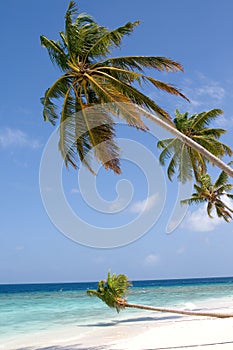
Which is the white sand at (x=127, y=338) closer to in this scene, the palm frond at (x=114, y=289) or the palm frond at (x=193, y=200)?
the palm frond at (x=114, y=289)

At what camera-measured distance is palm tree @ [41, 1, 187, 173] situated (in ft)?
34.3

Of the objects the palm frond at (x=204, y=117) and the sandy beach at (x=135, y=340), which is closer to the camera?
the sandy beach at (x=135, y=340)

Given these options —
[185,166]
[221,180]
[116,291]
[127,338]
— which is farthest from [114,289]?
[221,180]

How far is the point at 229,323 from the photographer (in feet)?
47.2

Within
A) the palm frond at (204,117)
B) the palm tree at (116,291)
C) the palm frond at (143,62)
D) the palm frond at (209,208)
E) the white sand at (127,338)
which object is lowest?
the white sand at (127,338)

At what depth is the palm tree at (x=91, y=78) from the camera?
10469 millimetres

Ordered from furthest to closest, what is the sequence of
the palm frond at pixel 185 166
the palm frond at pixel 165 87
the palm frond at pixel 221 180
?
the palm frond at pixel 221 180 < the palm frond at pixel 185 166 < the palm frond at pixel 165 87

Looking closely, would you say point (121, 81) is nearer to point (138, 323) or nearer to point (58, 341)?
point (58, 341)

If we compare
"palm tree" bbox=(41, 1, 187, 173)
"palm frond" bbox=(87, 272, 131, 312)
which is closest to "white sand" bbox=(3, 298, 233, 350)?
"palm frond" bbox=(87, 272, 131, 312)

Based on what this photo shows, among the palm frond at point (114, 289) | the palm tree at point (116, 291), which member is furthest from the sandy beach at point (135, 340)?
the palm frond at point (114, 289)

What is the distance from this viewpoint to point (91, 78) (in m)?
10.4

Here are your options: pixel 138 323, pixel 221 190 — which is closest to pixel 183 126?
pixel 221 190

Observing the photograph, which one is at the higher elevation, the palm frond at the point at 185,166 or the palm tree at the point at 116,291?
the palm frond at the point at 185,166

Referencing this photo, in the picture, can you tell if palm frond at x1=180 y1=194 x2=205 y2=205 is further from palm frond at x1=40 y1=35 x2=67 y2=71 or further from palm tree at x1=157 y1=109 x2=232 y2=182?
palm frond at x1=40 y1=35 x2=67 y2=71
